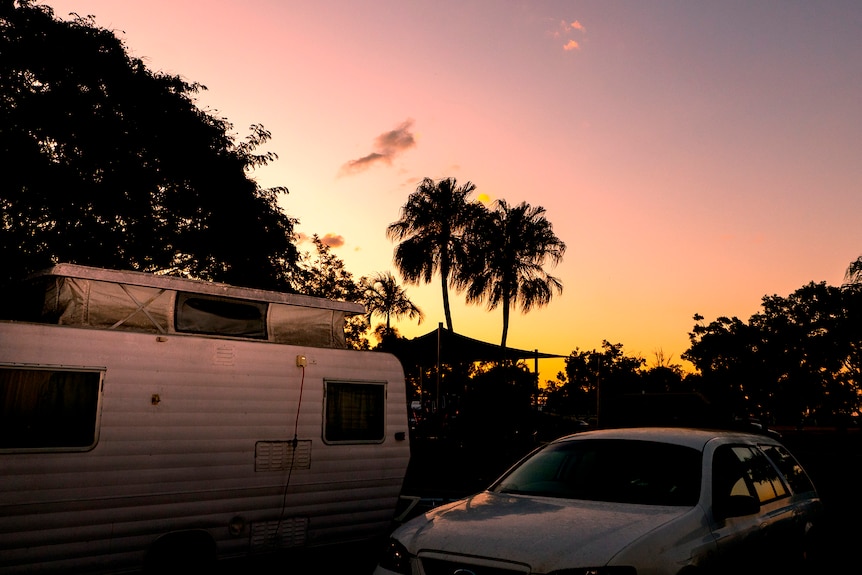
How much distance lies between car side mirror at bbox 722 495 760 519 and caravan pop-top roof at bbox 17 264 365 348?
5.28 meters

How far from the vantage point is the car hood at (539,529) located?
418cm

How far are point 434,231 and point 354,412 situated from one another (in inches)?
989

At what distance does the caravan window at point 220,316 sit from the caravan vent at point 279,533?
209 centimetres

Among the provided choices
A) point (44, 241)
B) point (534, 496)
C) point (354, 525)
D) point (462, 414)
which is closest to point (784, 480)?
point (534, 496)

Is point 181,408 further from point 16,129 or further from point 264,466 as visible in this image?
point 16,129

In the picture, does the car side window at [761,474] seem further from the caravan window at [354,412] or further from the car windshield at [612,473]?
the caravan window at [354,412]

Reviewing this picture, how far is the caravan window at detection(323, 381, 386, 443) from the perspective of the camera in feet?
27.2

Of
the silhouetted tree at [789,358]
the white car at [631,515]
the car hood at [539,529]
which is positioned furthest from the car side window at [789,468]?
the silhouetted tree at [789,358]

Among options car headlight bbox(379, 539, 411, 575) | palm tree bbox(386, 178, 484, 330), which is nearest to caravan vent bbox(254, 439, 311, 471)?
car headlight bbox(379, 539, 411, 575)

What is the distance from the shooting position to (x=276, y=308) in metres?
8.55

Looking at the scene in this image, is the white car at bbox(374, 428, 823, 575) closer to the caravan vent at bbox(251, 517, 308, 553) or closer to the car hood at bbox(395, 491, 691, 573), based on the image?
the car hood at bbox(395, 491, 691, 573)

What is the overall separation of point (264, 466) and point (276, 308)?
1.92 metres

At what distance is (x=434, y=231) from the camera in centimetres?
3328

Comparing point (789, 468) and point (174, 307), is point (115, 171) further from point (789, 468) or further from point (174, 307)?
point (789, 468)
